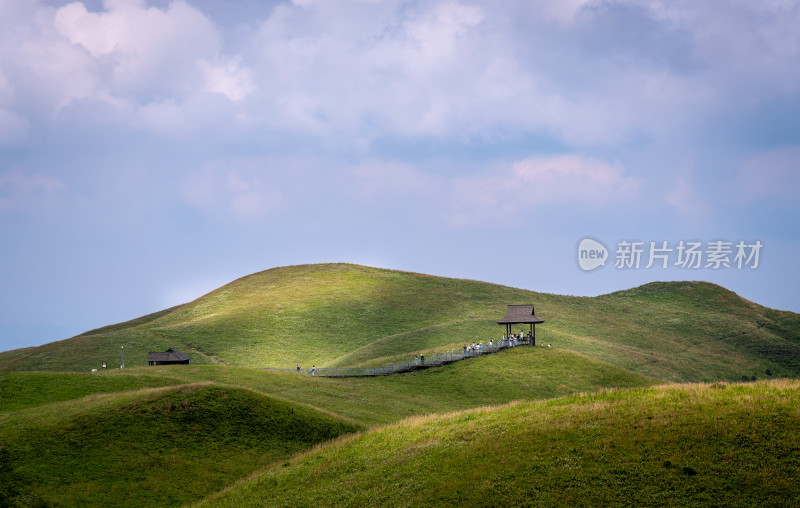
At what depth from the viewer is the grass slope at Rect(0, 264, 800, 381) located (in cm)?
10462

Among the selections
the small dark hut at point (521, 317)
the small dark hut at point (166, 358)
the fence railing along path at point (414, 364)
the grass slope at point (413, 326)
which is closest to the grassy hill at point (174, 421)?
the fence railing along path at point (414, 364)

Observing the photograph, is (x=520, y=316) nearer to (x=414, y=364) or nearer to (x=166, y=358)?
(x=414, y=364)

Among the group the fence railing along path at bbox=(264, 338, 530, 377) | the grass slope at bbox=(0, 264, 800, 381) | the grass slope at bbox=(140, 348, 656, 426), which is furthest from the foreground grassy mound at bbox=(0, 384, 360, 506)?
the grass slope at bbox=(0, 264, 800, 381)

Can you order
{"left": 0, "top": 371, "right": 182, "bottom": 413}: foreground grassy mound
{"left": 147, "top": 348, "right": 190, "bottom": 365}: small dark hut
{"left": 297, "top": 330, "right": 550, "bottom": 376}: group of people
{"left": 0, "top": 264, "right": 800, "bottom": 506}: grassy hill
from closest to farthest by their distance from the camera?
1. {"left": 0, "top": 264, "right": 800, "bottom": 506}: grassy hill
2. {"left": 0, "top": 371, "right": 182, "bottom": 413}: foreground grassy mound
3. {"left": 297, "top": 330, "right": 550, "bottom": 376}: group of people
4. {"left": 147, "top": 348, "right": 190, "bottom": 365}: small dark hut

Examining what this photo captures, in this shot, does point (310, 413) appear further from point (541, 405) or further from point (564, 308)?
point (564, 308)

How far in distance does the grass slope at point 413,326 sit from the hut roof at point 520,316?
8.95 metres

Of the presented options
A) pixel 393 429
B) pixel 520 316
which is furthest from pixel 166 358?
pixel 393 429

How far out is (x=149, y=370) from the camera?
7025cm

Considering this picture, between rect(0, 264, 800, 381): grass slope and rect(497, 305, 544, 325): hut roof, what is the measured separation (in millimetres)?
8954

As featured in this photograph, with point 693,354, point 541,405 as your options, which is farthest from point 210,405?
point 693,354

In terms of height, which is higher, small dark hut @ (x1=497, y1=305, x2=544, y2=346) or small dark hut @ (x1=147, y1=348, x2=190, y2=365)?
small dark hut @ (x1=497, y1=305, x2=544, y2=346)

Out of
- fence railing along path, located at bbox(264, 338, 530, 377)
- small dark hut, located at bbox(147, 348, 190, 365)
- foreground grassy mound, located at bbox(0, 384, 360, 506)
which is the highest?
small dark hut, located at bbox(147, 348, 190, 365)

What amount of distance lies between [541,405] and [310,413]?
2143cm

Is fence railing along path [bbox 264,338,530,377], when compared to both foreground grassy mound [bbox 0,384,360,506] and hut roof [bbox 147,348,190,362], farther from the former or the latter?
foreground grassy mound [bbox 0,384,360,506]
